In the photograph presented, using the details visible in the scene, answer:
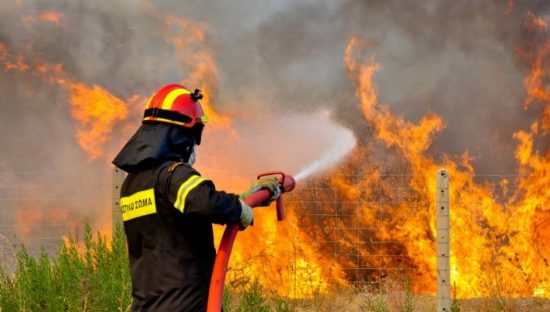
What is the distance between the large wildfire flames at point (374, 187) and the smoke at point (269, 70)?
0.10 metres

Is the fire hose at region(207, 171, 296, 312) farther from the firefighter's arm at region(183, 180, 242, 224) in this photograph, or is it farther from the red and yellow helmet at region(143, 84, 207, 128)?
the red and yellow helmet at region(143, 84, 207, 128)

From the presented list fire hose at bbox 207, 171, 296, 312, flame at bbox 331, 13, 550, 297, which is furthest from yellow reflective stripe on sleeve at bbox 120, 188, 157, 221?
flame at bbox 331, 13, 550, 297

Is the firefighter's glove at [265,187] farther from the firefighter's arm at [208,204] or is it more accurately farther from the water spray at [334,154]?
the water spray at [334,154]

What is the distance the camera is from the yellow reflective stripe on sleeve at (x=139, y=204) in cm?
292

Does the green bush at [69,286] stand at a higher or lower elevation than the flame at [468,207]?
lower

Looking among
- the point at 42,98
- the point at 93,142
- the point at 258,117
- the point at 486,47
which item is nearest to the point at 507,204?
the point at 486,47

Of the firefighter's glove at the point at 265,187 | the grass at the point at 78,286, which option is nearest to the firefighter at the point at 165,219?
→ the firefighter's glove at the point at 265,187

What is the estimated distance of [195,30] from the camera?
1227 cm

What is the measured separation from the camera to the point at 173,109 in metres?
3.05

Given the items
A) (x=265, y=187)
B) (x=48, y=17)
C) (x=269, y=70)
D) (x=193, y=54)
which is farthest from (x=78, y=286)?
(x=48, y=17)

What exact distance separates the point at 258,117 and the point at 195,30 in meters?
2.16

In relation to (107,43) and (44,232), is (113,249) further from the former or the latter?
(107,43)

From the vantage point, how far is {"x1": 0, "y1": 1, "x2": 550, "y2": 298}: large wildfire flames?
8898mm

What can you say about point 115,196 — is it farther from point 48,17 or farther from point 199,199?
point 48,17
